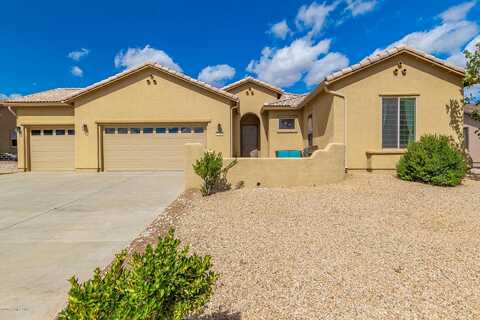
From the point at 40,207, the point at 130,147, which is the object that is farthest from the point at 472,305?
the point at 130,147

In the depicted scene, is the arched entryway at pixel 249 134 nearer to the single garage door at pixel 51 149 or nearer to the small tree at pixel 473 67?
the single garage door at pixel 51 149

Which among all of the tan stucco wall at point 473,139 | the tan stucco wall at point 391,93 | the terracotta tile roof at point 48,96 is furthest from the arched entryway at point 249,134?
the tan stucco wall at point 473,139

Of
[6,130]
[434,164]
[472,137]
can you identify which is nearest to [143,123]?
[434,164]

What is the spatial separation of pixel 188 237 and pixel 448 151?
9.14 meters

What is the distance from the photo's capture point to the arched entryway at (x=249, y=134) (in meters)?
19.8

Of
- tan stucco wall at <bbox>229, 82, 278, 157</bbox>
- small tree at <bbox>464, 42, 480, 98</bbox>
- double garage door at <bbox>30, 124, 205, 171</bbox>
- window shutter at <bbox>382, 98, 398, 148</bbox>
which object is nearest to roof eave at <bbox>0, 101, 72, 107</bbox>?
double garage door at <bbox>30, 124, 205, 171</bbox>

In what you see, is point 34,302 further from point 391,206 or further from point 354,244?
point 391,206

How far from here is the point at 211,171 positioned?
8.66m

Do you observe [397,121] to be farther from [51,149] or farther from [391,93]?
[51,149]

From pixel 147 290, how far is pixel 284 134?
52.8 feet

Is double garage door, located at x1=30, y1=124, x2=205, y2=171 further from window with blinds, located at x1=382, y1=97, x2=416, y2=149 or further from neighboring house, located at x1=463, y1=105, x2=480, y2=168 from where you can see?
neighboring house, located at x1=463, y1=105, x2=480, y2=168

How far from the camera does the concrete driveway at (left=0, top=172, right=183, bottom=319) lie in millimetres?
3424

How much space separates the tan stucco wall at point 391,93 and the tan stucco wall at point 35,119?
1468 cm

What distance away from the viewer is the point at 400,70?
35.6 feet
